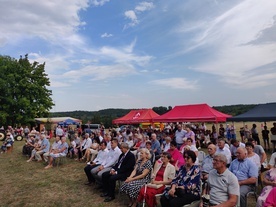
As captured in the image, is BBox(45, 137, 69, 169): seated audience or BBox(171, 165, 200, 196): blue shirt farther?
BBox(45, 137, 69, 169): seated audience

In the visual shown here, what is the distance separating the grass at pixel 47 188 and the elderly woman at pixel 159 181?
98 centimetres

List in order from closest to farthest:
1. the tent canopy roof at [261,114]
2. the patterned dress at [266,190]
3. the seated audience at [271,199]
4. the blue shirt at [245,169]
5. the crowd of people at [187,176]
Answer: the seated audience at [271,199]
the patterned dress at [266,190]
the crowd of people at [187,176]
the blue shirt at [245,169]
the tent canopy roof at [261,114]

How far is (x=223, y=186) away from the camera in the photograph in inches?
137

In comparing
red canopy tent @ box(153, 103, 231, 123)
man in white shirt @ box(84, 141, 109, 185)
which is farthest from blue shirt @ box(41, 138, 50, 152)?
red canopy tent @ box(153, 103, 231, 123)

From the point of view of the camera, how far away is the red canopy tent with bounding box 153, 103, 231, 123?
474 inches

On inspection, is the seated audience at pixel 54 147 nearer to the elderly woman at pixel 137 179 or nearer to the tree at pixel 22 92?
the elderly woman at pixel 137 179

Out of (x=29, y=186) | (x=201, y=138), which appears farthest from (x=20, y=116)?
(x=29, y=186)

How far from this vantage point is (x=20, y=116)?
101 ft

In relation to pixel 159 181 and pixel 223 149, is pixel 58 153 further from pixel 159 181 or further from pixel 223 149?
pixel 223 149

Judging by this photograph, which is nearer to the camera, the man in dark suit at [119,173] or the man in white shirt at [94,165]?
the man in dark suit at [119,173]

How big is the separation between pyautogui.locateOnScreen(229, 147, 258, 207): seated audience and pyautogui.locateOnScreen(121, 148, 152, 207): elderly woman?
1.65 m

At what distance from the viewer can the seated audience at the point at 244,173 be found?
167 inches

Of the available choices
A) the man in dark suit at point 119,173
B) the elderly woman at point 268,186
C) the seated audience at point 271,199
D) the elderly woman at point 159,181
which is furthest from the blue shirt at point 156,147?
the seated audience at point 271,199

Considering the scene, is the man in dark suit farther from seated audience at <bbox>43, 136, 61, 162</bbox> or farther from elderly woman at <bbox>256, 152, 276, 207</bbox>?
seated audience at <bbox>43, 136, 61, 162</bbox>
